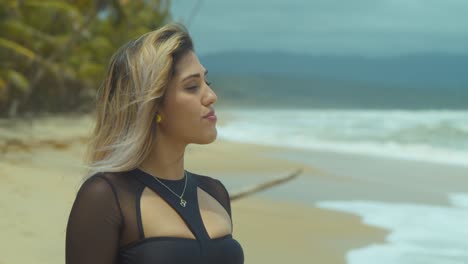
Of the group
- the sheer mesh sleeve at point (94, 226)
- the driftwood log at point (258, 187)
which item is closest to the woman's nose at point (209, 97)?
the sheer mesh sleeve at point (94, 226)

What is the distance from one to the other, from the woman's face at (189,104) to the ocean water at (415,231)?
422cm

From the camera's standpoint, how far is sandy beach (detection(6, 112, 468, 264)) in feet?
18.8

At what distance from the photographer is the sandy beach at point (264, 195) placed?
574 centimetres

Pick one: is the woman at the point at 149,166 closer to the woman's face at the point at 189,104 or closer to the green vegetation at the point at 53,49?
the woman's face at the point at 189,104

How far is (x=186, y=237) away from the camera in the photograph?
178 centimetres

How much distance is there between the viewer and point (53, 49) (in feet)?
74.3

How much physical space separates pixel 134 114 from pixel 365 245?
503 centimetres

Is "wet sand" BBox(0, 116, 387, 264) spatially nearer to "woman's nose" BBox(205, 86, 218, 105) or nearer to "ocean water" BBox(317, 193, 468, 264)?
"ocean water" BBox(317, 193, 468, 264)

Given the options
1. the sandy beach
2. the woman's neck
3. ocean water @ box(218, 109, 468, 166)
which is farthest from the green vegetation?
the woman's neck

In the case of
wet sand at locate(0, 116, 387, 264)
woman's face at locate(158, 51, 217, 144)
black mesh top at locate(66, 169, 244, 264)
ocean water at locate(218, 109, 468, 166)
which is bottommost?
ocean water at locate(218, 109, 468, 166)

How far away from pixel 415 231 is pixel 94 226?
584 centimetres

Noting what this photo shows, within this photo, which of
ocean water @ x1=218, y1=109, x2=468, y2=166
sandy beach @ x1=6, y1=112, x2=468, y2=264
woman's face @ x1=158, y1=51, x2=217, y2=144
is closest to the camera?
woman's face @ x1=158, y1=51, x2=217, y2=144

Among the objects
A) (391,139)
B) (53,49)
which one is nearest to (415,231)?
(391,139)

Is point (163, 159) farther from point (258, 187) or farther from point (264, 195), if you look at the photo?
point (258, 187)
